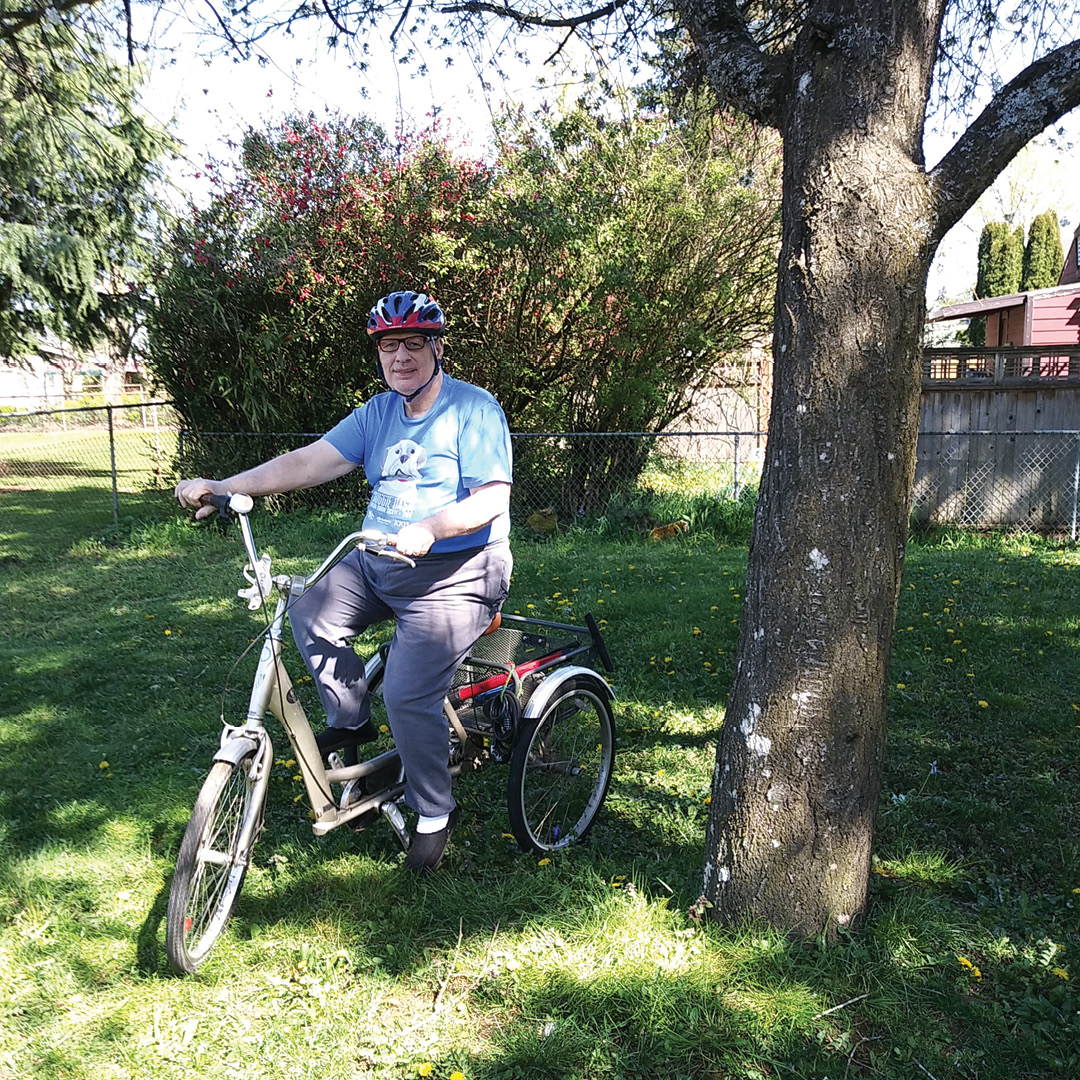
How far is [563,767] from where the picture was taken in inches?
151

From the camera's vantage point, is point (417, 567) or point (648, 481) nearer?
point (417, 567)

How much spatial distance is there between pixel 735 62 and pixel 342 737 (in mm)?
2676

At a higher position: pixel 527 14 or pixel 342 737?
pixel 527 14

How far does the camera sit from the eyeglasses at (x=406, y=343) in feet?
10.7

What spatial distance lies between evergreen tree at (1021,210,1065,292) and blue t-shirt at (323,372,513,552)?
2876 centimetres

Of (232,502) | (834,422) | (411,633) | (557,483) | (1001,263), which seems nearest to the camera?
(834,422)

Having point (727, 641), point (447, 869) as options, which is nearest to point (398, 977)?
point (447, 869)

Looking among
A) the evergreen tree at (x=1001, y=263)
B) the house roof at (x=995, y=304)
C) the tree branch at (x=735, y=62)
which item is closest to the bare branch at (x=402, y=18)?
the tree branch at (x=735, y=62)

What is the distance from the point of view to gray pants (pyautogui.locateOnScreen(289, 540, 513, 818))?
319cm

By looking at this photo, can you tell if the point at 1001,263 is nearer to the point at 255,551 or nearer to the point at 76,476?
the point at 76,476

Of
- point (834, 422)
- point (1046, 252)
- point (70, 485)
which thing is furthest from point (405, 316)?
point (1046, 252)

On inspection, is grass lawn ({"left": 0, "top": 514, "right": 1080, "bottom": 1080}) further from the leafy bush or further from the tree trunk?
the leafy bush

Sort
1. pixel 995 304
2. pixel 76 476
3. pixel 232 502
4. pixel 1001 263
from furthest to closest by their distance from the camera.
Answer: pixel 1001 263, pixel 995 304, pixel 76 476, pixel 232 502

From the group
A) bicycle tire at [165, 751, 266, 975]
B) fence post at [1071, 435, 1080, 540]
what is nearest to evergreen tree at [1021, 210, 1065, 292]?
fence post at [1071, 435, 1080, 540]
